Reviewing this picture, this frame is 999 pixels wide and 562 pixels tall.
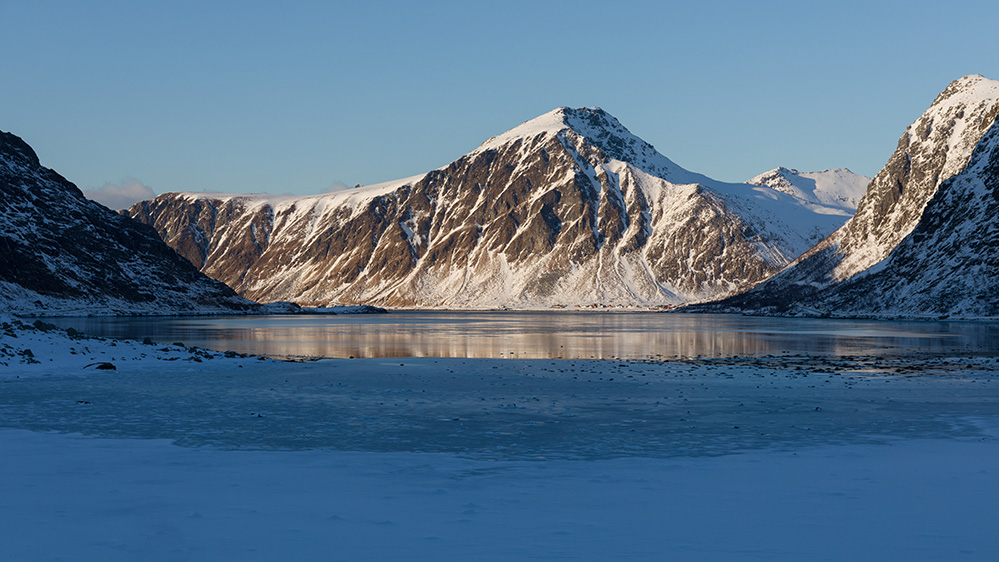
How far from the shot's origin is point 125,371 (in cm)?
4006

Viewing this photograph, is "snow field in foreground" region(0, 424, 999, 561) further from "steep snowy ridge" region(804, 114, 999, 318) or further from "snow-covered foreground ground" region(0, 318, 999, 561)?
"steep snowy ridge" region(804, 114, 999, 318)

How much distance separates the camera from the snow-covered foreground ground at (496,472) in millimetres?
12000

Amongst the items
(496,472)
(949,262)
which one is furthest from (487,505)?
(949,262)

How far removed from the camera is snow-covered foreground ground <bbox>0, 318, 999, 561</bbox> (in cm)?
1200

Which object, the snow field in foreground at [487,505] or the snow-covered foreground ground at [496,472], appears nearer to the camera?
the snow field in foreground at [487,505]

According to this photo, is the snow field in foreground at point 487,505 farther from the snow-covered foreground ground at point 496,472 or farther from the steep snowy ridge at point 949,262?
the steep snowy ridge at point 949,262

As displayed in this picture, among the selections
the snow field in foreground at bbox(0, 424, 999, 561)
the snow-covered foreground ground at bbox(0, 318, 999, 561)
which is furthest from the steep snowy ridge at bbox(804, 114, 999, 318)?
the snow field in foreground at bbox(0, 424, 999, 561)

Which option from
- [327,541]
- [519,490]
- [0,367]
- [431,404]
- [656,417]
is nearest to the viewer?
[327,541]

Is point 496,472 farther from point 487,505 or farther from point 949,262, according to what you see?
point 949,262

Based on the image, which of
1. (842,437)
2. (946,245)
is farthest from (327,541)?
(946,245)

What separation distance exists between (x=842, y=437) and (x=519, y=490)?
415 inches

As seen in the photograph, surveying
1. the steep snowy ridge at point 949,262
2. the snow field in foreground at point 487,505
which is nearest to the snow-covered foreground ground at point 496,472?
the snow field in foreground at point 487,505

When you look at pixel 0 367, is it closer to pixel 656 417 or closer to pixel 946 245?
pixel 656 417

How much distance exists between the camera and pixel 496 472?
1691cm
